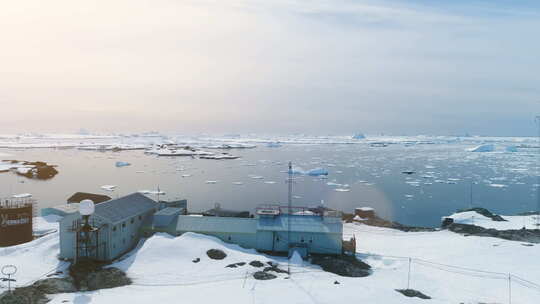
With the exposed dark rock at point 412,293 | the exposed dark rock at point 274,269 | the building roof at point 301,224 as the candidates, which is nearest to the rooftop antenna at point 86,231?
the exposed dark rock at point 274,269

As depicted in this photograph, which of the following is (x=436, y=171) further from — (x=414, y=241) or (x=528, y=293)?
(x=528, y=293)

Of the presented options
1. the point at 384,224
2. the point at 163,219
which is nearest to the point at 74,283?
the point at 163,219

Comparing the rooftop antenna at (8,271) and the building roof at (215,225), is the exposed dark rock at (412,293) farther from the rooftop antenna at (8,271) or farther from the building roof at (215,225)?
the rooftop antenna at (8,271)

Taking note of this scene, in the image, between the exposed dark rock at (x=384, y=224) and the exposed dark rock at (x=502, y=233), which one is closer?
the exposed dark rock at (x=502, y=233)

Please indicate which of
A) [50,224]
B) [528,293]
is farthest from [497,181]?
[50,224]

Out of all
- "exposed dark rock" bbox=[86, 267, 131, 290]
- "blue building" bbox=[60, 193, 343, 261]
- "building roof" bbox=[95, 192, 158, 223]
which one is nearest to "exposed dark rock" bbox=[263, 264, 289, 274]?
"blue building" bbox=[60, 193, 343, 261]
